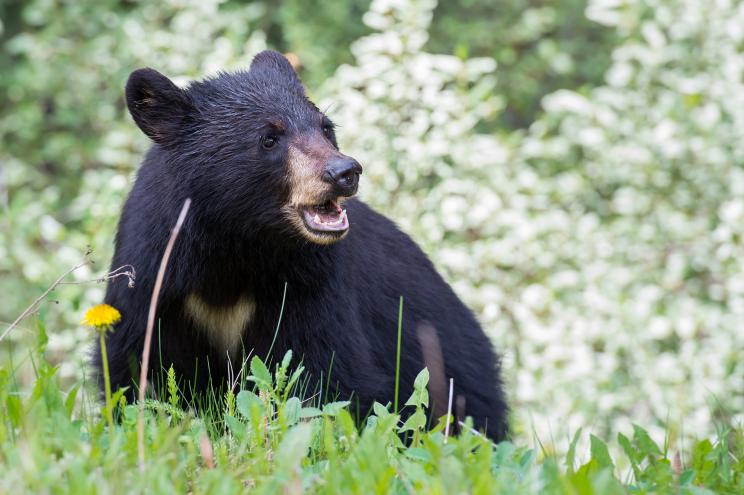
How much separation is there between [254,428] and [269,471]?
0.16m

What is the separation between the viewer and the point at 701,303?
309 inches

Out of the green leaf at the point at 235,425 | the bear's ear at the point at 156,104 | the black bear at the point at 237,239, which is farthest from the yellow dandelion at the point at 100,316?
the bear's ear at the point at 156,104

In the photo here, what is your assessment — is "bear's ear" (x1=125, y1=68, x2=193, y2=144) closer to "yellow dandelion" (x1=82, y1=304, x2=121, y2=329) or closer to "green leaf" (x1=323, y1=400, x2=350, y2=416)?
"yellow dandelion" (x1=82, y1=304, x2=121, y2=329)

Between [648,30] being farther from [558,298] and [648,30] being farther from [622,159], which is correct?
[558,298]

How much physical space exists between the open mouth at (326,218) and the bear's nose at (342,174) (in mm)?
108

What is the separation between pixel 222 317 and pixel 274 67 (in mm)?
1090

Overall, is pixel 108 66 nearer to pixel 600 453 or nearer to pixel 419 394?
pixel 419 394

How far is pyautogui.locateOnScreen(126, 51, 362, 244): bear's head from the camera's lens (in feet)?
13.4

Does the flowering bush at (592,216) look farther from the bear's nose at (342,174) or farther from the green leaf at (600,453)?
the green leaf at (600,453)

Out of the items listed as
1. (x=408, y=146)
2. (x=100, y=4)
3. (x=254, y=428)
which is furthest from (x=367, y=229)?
(x=100, y=4)

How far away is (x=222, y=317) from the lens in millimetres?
4293

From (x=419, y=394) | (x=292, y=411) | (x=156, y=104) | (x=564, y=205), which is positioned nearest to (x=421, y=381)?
(x=419, y=394)

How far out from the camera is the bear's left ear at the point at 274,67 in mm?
4590

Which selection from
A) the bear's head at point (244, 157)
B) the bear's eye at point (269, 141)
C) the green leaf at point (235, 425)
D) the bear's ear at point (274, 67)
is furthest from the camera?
the bear's ear at point (274, 67)
